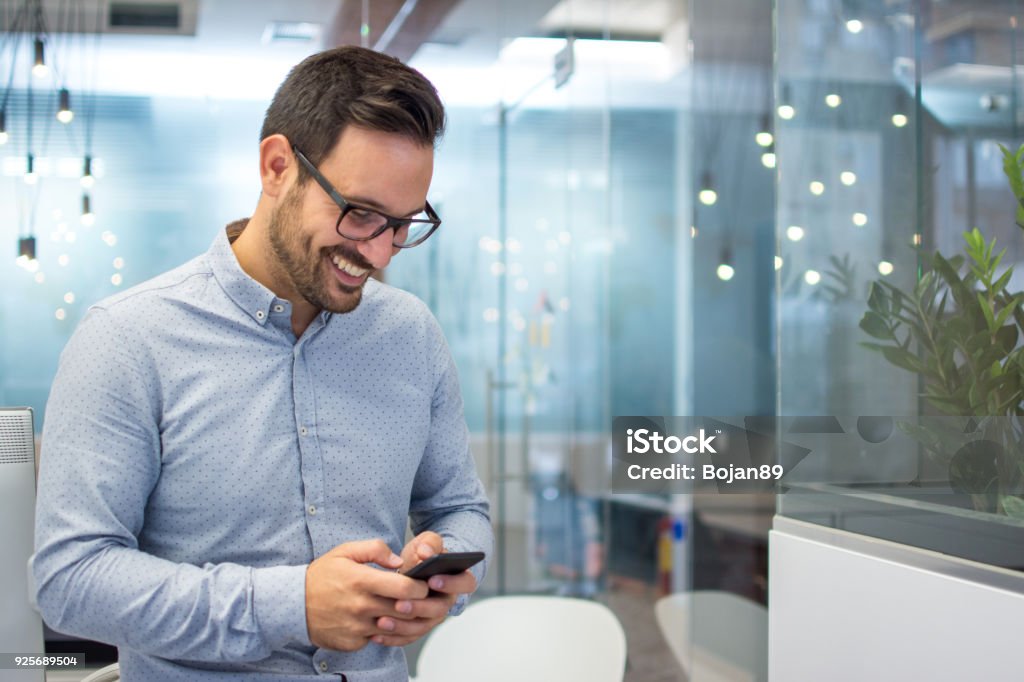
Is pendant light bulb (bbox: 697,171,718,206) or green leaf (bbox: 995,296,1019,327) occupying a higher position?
pendant light bulb (bbox: 697,171,718,206)

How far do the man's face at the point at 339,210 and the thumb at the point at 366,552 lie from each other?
0.34 meters

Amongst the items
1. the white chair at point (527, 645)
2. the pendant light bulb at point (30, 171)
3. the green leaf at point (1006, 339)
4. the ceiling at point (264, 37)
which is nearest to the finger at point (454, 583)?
the green leaf at point (1006, 339)

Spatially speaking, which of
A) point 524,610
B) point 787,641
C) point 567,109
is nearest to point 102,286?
point 567,109

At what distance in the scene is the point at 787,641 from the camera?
6.07 feet

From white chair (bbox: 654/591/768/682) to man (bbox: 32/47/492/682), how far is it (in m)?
2.06

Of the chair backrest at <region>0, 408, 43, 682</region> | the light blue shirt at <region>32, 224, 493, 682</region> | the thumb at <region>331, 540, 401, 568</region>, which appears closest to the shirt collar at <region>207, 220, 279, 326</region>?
the light blue shirt at <region>32, 224, 493, 682</region>

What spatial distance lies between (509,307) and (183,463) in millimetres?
3816

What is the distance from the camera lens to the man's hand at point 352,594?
1.15 meters

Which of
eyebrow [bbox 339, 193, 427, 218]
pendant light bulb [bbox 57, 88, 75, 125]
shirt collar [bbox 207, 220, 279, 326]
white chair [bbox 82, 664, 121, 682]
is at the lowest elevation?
white chair [bbox 82, 664, 121, 682]

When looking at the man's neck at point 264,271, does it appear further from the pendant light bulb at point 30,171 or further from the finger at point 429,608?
the pendant light bulb at point 30,171

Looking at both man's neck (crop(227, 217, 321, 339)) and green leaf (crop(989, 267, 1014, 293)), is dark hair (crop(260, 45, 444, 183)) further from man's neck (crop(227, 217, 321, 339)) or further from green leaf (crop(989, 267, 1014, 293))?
green leaf (crop(989, 267, 1014, 293))

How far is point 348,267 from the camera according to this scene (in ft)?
4.38

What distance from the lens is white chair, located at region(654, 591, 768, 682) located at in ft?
10.6

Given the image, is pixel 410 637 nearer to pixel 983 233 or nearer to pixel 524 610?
pixel 983 233
